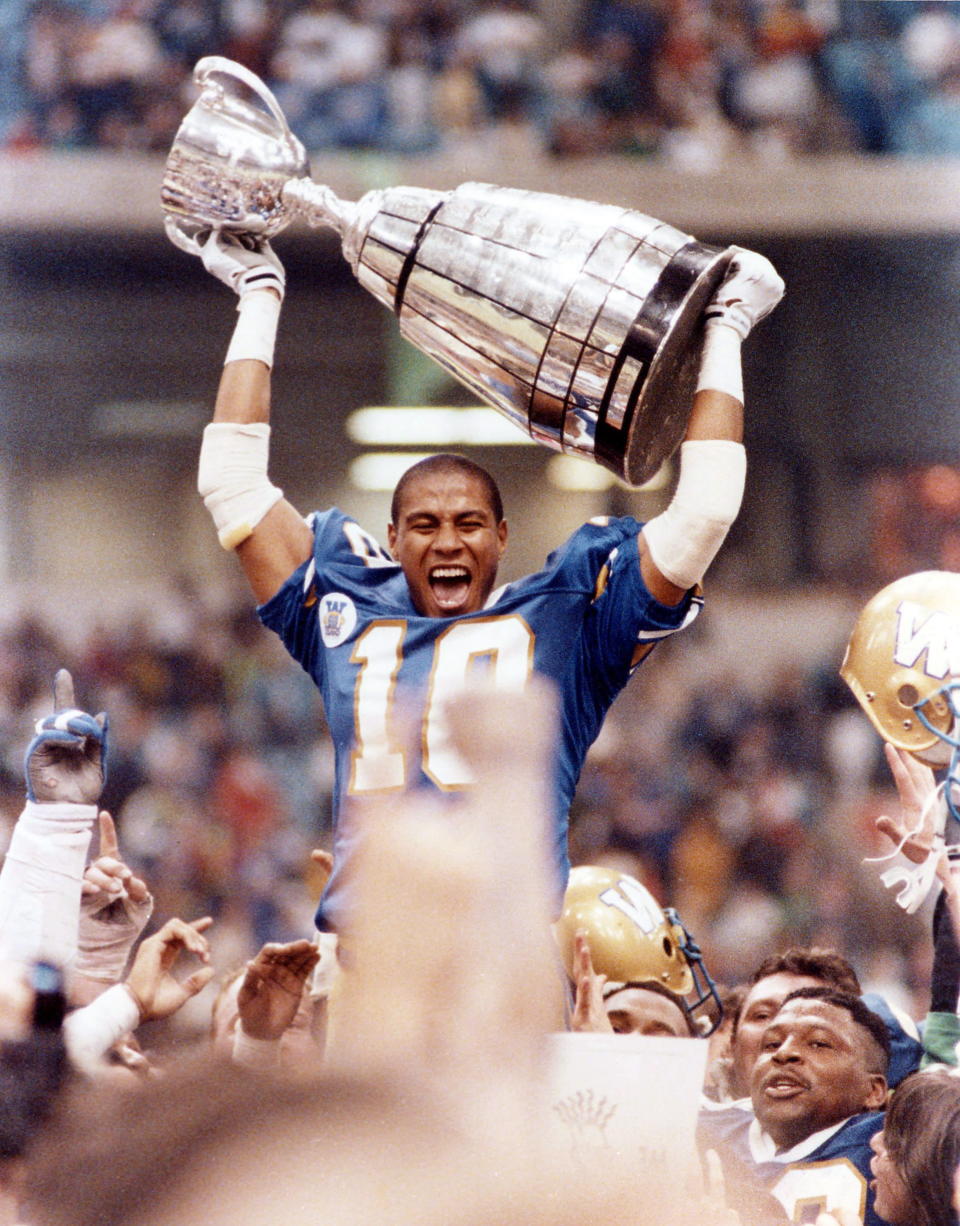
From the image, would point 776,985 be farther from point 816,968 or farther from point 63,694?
point 63,694

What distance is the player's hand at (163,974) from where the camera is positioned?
2.16 meters

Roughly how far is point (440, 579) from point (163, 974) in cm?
63

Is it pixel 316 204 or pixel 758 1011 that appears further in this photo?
pixel 758 1011

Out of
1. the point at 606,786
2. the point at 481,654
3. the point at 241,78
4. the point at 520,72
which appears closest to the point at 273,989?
the point at 481,654

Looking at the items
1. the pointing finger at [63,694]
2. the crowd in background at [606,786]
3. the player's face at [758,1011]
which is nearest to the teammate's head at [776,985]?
the player's face at [758,1011]

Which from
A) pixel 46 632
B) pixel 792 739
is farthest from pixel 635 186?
pixel 46 632

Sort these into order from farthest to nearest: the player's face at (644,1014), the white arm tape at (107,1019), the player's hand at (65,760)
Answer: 1. the player's face at (644,1014)
2. the player's hand at (65,760)
3. the white arm tape at (107,1019)

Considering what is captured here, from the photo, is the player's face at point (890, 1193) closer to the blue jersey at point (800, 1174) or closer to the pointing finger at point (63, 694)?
the blue jersey at point (800, 1174)

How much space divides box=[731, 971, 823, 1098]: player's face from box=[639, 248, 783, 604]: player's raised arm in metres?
0.69

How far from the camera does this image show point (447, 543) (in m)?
2.36

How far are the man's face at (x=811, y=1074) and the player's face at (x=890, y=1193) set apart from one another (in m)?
0.19

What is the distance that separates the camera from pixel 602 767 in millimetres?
6430

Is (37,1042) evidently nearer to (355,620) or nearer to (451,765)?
(451,765)

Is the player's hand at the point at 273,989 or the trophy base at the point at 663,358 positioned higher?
the trophy base at the point at 663,358
